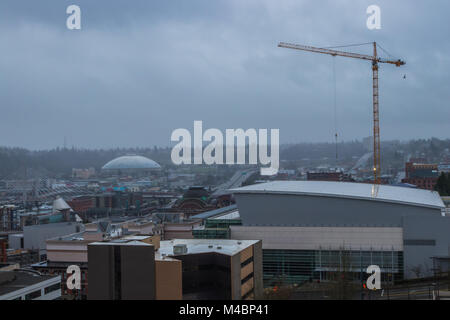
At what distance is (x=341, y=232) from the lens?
1055 cm

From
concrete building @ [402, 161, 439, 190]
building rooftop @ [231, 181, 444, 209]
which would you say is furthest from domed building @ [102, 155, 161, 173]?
building rooftop @ [231, 181, 444, 209]

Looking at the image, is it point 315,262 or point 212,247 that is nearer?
point 212,247

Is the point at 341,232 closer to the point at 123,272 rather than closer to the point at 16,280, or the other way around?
the point at 123,272

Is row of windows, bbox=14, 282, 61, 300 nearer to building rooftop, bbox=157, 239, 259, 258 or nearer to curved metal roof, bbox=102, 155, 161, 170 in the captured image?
building rooftop, bbox=157, 239, 259, 258

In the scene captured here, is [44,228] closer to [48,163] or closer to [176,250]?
[176,250]

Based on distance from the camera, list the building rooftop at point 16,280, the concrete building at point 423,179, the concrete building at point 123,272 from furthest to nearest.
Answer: the concrete building at point 423,179
the building rooftop at point 16,280
the concrete building at point 123,272

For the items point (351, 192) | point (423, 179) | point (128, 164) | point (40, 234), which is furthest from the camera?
point (128, 164)

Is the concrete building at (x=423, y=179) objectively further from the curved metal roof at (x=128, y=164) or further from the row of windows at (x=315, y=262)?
the curved metal roof at (x=128, y=164)

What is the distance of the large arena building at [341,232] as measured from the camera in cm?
1023

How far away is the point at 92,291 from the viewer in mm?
6621

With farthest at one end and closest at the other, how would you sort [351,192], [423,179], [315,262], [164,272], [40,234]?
1. [423,179]
2. [40,234]
3. [351,192]
4. [315,262]
5. [164,272]

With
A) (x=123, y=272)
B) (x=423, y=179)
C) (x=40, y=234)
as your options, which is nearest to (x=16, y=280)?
(x=123, y=272)
